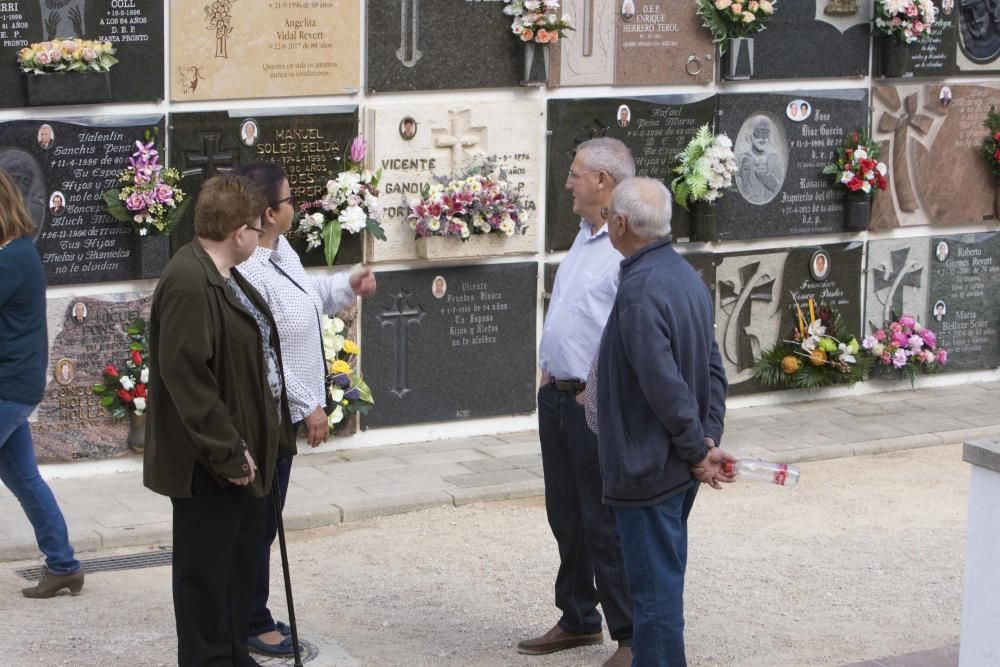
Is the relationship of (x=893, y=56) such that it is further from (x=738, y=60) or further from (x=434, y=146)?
(x=434, y=146)

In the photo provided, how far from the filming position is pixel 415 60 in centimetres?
833

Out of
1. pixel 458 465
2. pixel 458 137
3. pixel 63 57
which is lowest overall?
pixel 458 465

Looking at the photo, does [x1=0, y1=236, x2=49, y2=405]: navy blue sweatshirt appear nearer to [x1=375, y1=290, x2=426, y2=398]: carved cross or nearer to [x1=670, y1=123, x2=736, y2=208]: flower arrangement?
[x1=375, y1=290, x2=426, y2=398]: carved cross

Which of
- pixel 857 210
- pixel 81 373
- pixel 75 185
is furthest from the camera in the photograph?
pixel 857 210

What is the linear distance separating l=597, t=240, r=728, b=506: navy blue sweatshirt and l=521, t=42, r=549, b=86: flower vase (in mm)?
3933

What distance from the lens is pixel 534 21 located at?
8.47 metres

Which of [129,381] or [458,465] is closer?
[129,381]

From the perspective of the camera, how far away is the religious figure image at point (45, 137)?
7336 millimetres

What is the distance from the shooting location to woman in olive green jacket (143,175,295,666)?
4.44 meters

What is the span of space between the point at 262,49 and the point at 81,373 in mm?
1803

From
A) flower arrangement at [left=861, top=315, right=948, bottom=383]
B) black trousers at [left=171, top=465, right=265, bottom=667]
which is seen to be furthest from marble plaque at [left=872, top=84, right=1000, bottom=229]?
black trousers at [left=171, top=465, right=265, bottom=667]

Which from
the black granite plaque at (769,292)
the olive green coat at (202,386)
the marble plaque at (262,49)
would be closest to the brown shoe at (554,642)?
the olive green coat at (202,386)

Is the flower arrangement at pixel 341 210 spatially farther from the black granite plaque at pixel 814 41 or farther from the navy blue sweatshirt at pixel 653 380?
the navy blue sweatshirt at pixel 653 380

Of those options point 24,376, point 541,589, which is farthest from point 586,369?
point 24,376
